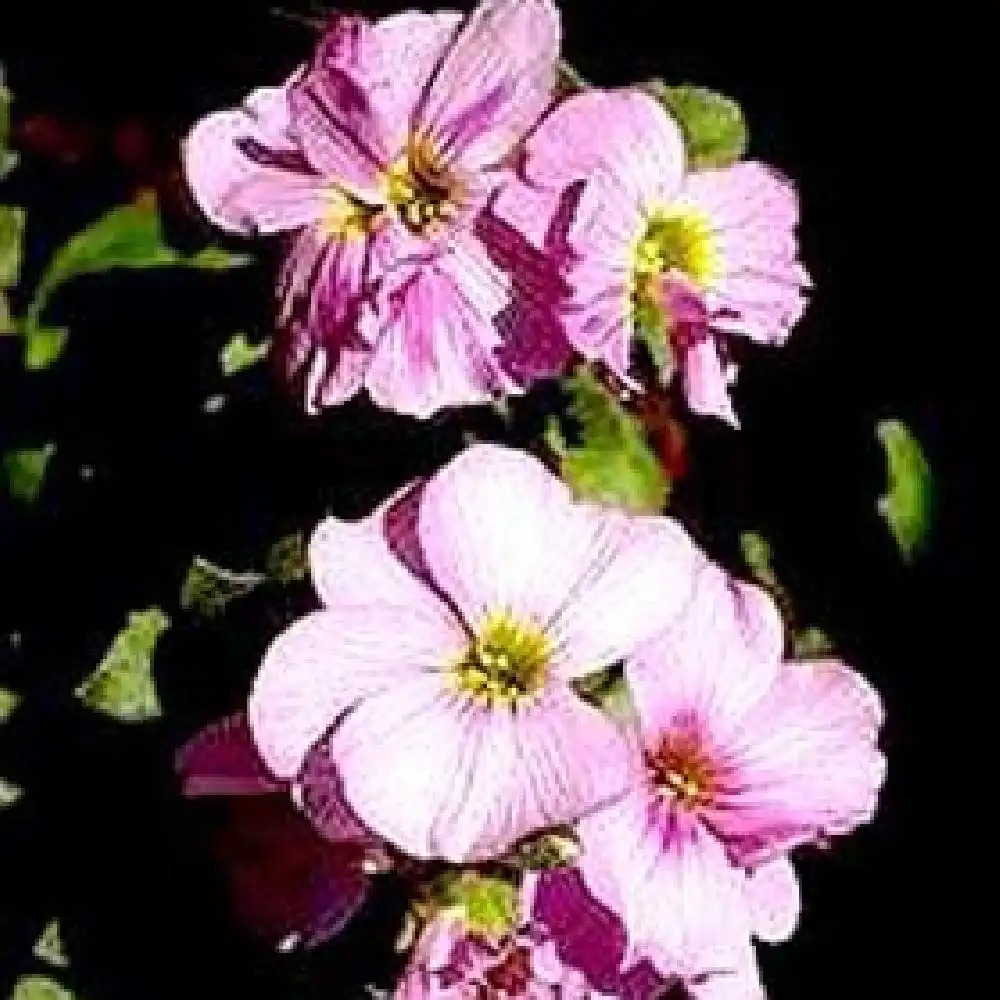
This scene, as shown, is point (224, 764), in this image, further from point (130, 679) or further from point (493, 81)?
point (493, 81)

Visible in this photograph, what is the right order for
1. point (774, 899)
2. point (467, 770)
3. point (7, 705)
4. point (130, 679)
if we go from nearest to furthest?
point (467, 770) → point (774, 899) → point (130, 679) → point (7, 705)

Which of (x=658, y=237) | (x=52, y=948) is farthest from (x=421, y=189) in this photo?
(x=52, y=948)

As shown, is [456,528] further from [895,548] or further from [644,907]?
[895,548]

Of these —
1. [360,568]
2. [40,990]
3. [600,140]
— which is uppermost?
[600,140]

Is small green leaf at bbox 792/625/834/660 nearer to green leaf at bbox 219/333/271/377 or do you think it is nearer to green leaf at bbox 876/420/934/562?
green leaf at bbox 876/420/934/562

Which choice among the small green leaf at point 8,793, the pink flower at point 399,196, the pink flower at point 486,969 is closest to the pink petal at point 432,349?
the pink flower at point 399,196

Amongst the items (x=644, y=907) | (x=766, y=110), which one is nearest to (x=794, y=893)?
(x=644, y=907)

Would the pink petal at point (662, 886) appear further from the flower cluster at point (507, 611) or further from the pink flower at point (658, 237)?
the pink flower at point (658, 237)

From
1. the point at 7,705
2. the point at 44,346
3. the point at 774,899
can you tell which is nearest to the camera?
the point at 774,899
